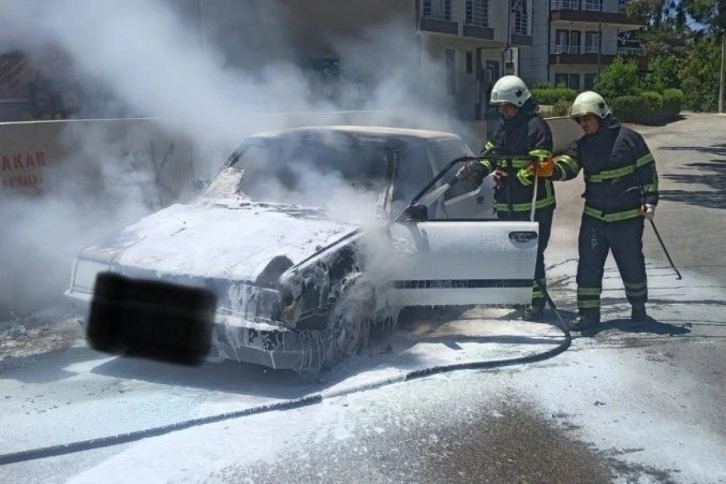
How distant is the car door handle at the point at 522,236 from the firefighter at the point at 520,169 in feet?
2.16

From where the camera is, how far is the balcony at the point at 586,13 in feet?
165

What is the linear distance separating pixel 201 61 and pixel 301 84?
116 inches

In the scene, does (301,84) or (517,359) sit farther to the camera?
(301,84)

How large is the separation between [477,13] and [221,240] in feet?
92.2

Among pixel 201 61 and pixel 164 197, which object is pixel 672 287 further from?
pixel 201 61

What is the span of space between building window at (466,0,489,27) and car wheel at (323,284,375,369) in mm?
26642

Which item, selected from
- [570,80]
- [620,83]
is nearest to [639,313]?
[620,83]

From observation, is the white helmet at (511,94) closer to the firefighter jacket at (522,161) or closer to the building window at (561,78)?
the firefighter jacket at (522,161)

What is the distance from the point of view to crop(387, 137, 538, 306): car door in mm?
5797

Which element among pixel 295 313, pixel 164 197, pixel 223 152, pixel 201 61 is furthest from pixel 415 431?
pixel 201 61

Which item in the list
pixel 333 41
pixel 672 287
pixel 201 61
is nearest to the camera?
pixel 672 287

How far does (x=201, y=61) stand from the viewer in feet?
32.6

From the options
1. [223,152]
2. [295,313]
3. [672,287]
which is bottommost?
[672,287]

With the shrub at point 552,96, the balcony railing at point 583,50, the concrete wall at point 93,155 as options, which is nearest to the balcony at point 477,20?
the shrub at point 552,96
